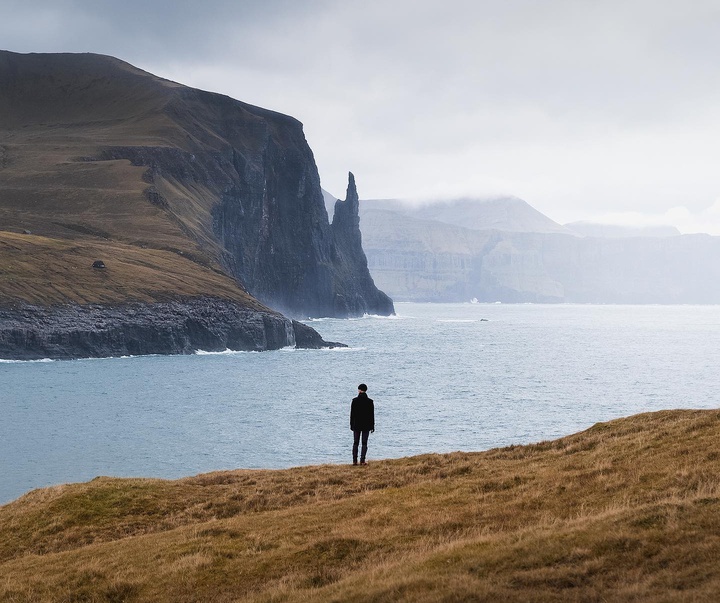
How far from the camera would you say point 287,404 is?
310ft

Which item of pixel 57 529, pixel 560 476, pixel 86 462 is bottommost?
pixel 86 462

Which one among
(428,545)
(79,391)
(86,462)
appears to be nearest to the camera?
(428,545)

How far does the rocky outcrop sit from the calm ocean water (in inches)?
238

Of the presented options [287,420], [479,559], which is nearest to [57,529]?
[479,559]

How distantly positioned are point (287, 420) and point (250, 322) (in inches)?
3619

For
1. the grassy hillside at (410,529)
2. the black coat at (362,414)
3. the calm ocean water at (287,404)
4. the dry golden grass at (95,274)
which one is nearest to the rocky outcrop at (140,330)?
the dry golden grass at (95,274)

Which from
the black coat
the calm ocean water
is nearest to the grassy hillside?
the black coat

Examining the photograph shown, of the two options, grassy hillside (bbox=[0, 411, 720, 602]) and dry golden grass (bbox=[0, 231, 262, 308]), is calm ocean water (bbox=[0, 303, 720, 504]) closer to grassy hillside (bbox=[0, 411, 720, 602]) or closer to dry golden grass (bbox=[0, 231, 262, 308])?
dry golden grass (bbox=[0, 231, 262, 308])

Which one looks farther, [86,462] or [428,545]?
[86,462]

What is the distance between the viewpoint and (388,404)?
312ft

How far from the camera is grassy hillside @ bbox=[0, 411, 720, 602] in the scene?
587 inches

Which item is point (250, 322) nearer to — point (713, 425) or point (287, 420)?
point (287, 420)

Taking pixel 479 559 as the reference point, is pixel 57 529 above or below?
below

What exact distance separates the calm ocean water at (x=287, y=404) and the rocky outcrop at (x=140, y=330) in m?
6.04
